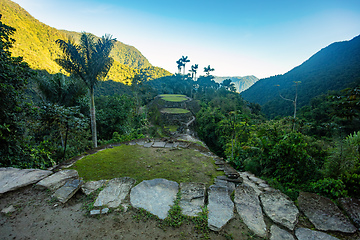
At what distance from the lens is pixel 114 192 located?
2.41 meters

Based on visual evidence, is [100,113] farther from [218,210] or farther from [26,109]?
[218,210]

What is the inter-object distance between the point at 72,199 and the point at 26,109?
7.93 ft

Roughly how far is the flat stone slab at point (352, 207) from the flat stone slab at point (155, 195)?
7.46 feet

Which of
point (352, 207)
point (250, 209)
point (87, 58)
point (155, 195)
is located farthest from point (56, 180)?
point (87, 58)

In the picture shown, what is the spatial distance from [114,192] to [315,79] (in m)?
54.1

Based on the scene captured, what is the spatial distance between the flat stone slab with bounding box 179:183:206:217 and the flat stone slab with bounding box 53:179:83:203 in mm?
1603

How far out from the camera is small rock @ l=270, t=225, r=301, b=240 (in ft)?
5.53

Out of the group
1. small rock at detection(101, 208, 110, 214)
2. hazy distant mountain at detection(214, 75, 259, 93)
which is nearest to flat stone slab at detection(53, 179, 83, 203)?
small rock at detection(101, 208, 110, 214)

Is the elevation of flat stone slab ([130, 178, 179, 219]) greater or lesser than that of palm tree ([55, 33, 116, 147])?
lesser

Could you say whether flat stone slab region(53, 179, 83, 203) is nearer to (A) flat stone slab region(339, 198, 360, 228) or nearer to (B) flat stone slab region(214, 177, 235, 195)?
(B) flat stone slab region(214, 177, 235, 195)

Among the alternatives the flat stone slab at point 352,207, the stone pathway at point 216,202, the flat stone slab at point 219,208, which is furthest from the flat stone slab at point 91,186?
the flat stone slab at point 352,207

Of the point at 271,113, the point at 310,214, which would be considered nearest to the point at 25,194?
the point at 310,214

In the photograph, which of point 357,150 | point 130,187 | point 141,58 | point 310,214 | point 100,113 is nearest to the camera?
point 310,214

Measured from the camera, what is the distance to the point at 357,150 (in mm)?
2832
